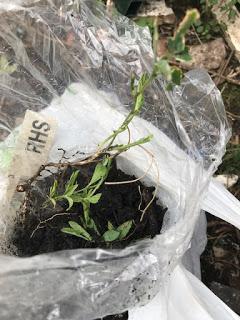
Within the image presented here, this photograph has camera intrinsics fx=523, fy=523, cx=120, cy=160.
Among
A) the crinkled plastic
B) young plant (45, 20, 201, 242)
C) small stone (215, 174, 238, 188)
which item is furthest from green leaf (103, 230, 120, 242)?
small stone (215, 174, 238, 188)

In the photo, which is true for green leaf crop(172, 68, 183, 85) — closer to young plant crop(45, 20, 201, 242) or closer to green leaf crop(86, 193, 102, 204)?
young plant crop(45, 20, 201, 242)

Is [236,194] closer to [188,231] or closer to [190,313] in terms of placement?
[190,313]

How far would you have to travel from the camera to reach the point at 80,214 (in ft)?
2.60

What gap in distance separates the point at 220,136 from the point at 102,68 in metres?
0.24

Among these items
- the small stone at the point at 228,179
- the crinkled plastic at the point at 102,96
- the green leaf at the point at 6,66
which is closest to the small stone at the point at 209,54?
the small stone at the point at 228,179

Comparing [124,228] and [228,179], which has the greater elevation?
[124,228]

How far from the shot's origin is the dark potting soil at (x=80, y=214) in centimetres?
77

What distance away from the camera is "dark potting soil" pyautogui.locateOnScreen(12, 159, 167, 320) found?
77 centimetres

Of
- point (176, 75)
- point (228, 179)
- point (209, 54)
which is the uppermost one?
point (176, 75)

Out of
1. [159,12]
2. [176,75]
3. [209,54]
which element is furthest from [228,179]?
[176,75]

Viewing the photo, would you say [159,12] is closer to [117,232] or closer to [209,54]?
[209,54]

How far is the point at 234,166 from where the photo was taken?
138 cm

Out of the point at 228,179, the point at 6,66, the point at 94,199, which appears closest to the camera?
the point at 94,199

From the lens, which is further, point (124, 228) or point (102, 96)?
point (102, 96)
